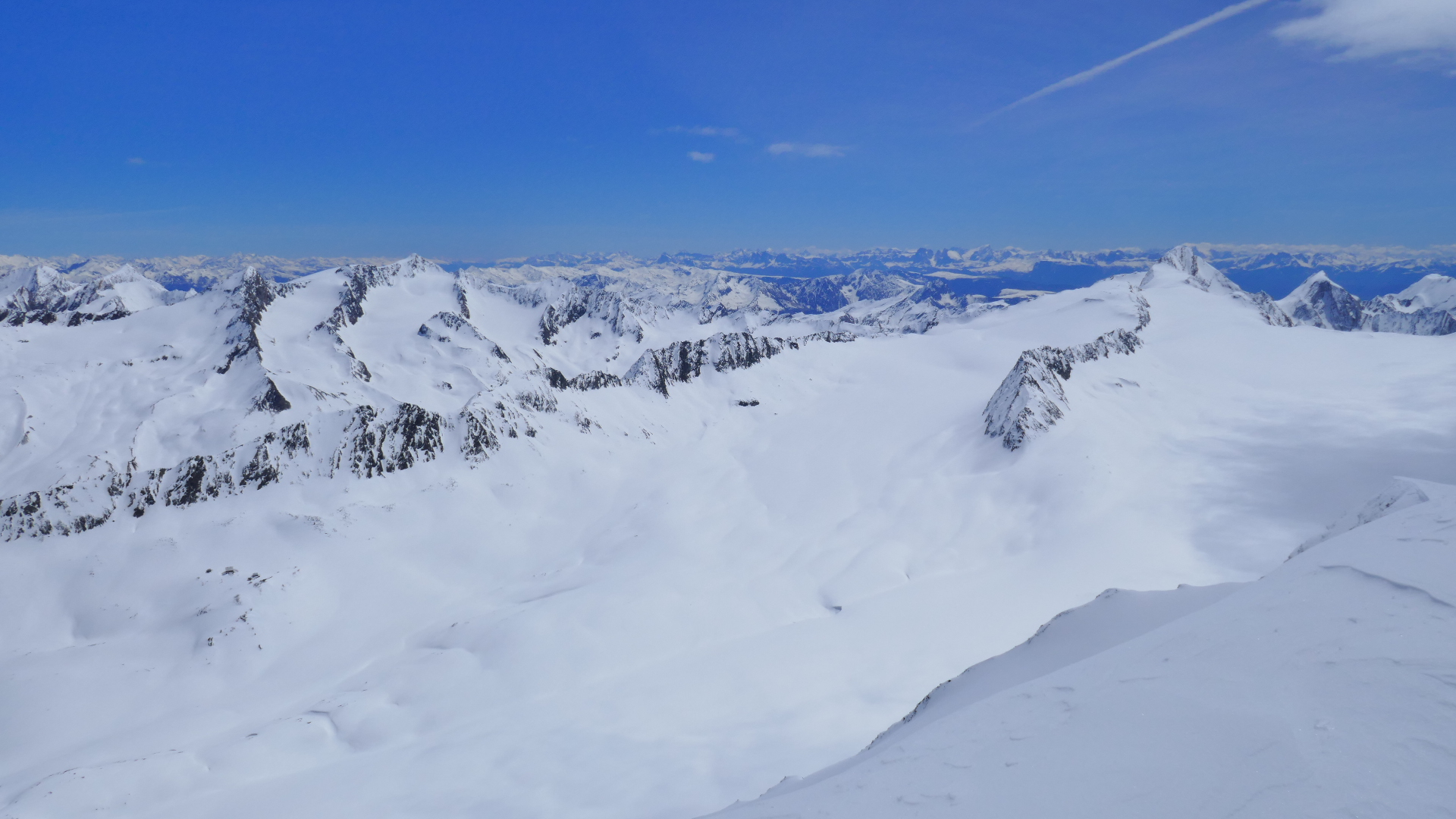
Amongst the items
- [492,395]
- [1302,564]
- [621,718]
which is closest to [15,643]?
[492,395]

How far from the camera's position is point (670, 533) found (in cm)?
4825

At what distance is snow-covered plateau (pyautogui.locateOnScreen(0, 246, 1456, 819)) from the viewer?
27.6ft

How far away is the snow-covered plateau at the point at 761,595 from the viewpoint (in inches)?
331

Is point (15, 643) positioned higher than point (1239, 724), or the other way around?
point (1239, 724)

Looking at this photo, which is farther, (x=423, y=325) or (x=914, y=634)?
(x=423, y=325)

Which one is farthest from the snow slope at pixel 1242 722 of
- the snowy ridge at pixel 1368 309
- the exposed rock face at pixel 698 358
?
the snowy ridge at pixel 1368 309

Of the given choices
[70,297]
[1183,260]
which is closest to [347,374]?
[70,297]

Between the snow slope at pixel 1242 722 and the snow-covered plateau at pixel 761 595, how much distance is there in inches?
2.1

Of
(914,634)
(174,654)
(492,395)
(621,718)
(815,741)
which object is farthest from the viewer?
Answer: (492,395)

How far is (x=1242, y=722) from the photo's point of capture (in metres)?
7.42

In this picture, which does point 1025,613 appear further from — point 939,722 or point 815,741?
point 939,722

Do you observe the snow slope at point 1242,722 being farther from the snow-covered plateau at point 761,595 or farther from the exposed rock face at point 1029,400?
the exposed rock face at point 1029,400

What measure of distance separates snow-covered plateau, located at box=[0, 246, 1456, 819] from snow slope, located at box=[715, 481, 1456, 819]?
0.18 ft

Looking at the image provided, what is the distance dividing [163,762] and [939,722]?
36.4 metres
